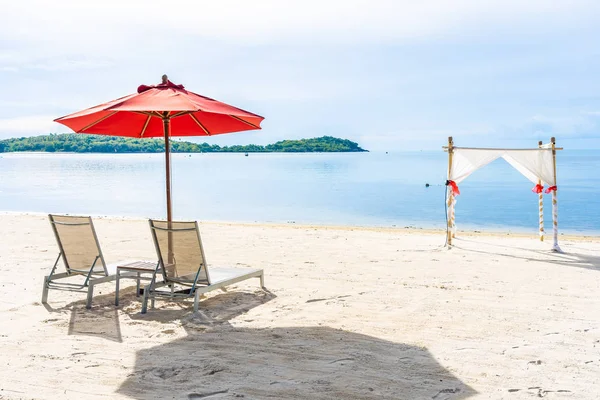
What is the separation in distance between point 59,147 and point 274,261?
10496 centimetres

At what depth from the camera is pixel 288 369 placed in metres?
3.99

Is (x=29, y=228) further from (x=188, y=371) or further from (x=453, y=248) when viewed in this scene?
(x=188, y=371)

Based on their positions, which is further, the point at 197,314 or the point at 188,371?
the point at 197,314

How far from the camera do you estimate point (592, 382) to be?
148 inches

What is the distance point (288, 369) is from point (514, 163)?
7.59 metres

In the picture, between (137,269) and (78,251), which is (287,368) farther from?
(78,251)

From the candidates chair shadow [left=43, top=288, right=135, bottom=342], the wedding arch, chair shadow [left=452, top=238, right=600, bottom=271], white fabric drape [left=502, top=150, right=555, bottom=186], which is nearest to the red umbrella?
chair shadow [left=43, top=288, right=135, bottom=342]

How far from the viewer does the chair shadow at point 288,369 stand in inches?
142

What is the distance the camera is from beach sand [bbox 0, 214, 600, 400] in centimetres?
371

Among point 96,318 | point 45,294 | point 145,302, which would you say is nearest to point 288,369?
point 145,302

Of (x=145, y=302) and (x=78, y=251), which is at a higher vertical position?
(x=78, y=251)

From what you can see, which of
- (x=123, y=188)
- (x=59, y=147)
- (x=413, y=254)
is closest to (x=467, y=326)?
(x=413, y=254)

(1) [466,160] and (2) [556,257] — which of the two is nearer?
(2) [556,257]

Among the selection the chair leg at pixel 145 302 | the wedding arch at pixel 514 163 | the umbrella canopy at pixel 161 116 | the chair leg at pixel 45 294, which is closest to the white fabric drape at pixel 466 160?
the wedding arch at pixel 514 163
